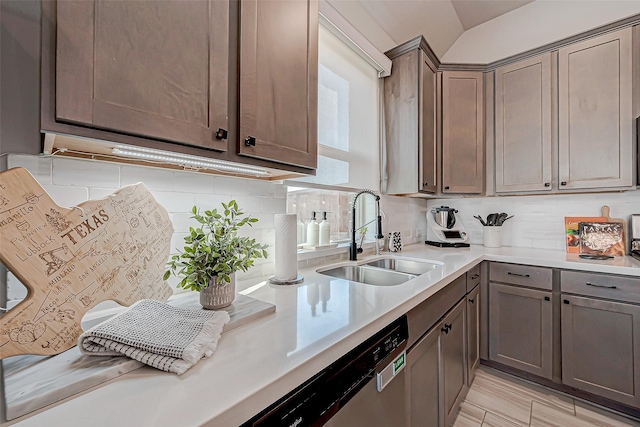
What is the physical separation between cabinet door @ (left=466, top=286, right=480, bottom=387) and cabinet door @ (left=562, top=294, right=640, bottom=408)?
506 mm

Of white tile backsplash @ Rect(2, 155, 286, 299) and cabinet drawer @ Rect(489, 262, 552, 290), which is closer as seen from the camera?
white tile backsplash @ Rect(2, 155, 286, 299)

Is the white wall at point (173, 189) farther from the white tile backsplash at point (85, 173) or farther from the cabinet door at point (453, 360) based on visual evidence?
the cabinet door at point (453, 360)

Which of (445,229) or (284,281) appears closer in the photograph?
(284,281)

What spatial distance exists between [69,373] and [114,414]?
185 mm

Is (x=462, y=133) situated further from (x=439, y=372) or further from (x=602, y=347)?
(x=439, y=372)

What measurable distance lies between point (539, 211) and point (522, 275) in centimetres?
82

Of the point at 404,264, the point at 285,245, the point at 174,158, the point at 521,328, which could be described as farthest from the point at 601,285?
the point at 174,158

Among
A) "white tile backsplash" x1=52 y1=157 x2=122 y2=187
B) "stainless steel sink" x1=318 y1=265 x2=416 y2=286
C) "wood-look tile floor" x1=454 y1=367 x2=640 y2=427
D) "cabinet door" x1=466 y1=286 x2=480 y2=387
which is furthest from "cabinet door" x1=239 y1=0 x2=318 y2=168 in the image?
"wood-look tile floor" x1=454 y1=367 x2=640 y2=427

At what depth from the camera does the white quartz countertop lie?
44 cm

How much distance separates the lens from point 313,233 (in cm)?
170

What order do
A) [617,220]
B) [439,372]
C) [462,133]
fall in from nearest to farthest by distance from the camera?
1. [439,372]
2. [617,220]
3. [462,133]

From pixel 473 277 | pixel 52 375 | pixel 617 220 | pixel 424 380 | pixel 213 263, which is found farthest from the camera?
Answer: pixel 617 220

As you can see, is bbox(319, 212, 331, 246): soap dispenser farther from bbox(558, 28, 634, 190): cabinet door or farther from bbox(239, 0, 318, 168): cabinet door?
bbox(558, 28, 634, 190): cabinet door

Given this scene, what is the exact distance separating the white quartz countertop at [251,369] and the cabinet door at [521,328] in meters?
1.36
